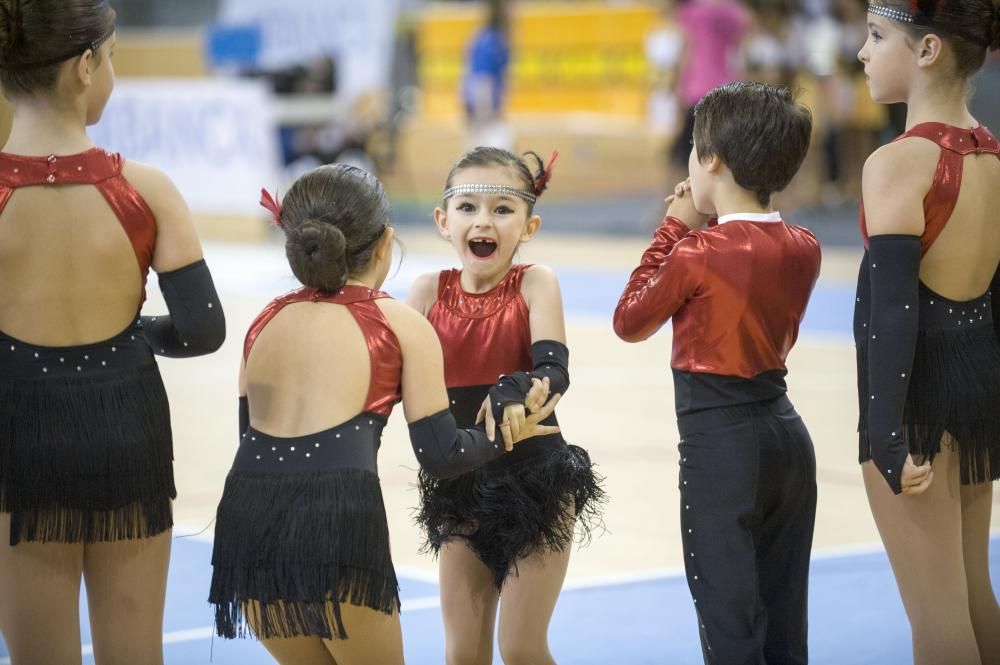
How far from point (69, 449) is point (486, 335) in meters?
1.05

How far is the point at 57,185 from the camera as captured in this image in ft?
9.27

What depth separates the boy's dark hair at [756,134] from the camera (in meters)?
3.12

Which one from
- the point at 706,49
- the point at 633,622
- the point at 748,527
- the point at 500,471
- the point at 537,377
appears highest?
the point at 706,49

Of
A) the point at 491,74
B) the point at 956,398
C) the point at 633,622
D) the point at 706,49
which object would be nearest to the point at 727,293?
the point at 956,398

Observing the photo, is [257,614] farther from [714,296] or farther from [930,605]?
[930,605]

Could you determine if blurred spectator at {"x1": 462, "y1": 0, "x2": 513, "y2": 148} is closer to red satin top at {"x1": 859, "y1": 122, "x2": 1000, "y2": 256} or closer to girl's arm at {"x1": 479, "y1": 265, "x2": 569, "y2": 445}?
girl's arm at {"x1": 479, "y1": 265, "x2": 569, "y2": 445}

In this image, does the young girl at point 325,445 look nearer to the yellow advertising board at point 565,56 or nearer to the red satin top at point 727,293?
the red satin top at point 727,293

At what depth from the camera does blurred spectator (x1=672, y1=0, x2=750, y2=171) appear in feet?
41.2

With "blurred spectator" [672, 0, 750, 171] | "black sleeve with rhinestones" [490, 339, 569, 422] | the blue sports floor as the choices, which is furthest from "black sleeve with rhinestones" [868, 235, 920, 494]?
"blurred spectator" [672, 0, 750, 171]

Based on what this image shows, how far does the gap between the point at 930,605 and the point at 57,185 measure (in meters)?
2.15

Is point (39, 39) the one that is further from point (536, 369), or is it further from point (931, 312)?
point (931, 312)

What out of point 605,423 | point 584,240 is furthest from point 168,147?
point 605,423

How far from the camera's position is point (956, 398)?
10.3ft

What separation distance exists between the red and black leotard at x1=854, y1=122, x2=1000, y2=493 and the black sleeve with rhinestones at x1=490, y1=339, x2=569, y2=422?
0.70 meters
